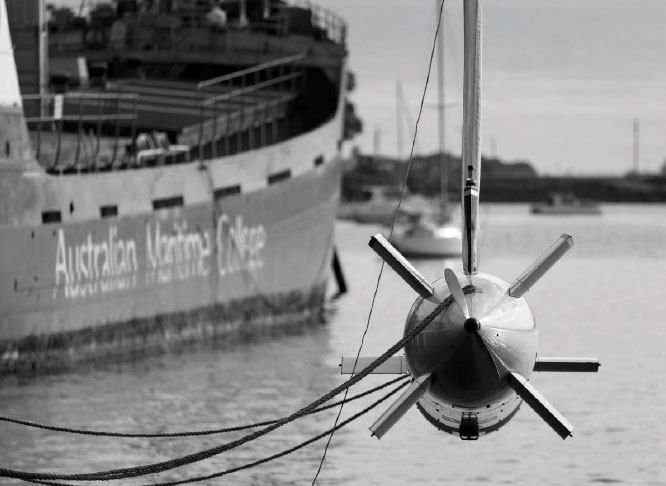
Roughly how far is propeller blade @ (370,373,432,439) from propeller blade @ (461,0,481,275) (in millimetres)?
910

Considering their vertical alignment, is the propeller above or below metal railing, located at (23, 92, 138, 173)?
above

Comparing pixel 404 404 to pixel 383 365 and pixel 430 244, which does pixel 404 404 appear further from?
pixel 430 244

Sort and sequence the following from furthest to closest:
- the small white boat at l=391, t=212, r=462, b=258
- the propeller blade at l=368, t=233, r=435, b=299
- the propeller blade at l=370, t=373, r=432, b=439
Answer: the small white boat at l=391, t=212, r=462, b=258 < the propeller blade at l=368, t=233, r=435, b=299 < the propeller blade at l=370, t=373, r=432, b=439

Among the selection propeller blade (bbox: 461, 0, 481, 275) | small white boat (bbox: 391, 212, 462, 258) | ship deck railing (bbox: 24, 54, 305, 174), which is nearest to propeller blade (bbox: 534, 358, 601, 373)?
propeller blade (bbox: 461, 0, 481, 275)

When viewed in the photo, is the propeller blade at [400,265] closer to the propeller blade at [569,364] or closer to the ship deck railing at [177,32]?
the propeller blade at [569,364]

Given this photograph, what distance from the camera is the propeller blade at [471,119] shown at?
13062mm

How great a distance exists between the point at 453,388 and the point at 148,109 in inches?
1122

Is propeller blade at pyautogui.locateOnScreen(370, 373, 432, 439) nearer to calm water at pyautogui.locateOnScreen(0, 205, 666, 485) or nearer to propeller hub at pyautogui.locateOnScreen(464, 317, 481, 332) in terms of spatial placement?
propeller hub at pyautogui.locateOnScreen(464, 317, 481, 332)

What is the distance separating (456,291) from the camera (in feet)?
41.3

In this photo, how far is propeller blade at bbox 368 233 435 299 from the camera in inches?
514

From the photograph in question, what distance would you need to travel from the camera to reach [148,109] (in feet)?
133

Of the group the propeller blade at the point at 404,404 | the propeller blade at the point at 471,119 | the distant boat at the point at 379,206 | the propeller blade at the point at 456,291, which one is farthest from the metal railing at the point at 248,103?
the distant boat at the point at 379,206

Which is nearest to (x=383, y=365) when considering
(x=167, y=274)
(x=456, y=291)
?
(x=456, y=291)

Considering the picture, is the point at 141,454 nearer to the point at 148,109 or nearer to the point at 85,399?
the point at 85,399
